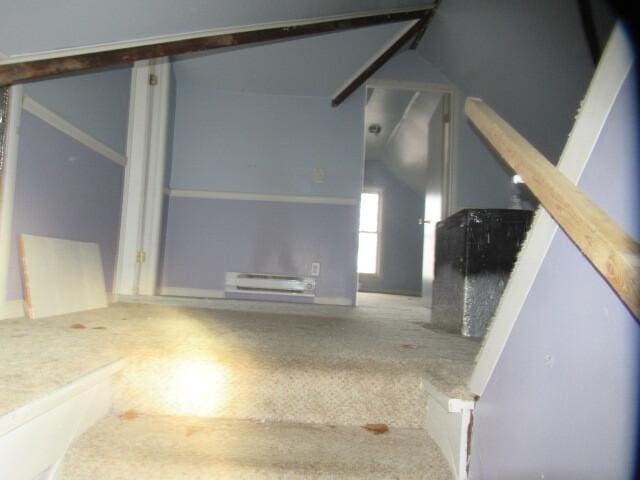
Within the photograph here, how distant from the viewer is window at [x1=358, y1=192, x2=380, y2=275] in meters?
7.60

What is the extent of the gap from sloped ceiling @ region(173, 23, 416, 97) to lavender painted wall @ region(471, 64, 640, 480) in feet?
9.74

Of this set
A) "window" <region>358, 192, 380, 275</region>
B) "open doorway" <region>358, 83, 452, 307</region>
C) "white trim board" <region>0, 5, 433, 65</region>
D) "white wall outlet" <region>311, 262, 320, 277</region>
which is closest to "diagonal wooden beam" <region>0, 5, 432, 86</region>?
"white trim board" <region>0, 5, 433, 65</region>

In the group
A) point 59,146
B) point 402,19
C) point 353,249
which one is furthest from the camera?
point 353,249

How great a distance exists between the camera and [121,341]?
1229mm

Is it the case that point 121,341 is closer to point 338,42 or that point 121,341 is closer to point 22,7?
point 22,7

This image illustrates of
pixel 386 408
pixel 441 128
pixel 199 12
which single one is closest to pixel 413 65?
pixel 441 128

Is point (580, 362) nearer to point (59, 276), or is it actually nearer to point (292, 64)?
point (59, 276)

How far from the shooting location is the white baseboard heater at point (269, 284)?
334cm

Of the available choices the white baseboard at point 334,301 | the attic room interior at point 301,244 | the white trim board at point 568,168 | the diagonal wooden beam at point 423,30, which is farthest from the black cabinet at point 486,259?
the diagonal wooden beam at point 423,30

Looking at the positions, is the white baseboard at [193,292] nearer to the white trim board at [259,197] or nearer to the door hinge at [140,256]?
the door hinge at [140,256]

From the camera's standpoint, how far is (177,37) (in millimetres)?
2215

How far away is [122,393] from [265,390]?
0.41 metres

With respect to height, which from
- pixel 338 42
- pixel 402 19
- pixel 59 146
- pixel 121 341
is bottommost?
pixel 121 341

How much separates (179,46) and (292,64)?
124 cm
